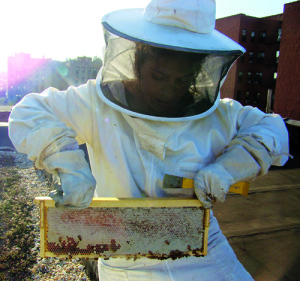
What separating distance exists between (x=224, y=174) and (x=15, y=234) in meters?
3.20

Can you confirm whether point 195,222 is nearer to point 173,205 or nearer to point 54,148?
point 173,205

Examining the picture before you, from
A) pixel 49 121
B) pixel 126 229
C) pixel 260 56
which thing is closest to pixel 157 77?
pixel 49 121

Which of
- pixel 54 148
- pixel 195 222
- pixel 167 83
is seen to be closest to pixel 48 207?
pixel 54 148

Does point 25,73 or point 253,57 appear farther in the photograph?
point 25,73

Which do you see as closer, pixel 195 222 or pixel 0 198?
pixel 195 222

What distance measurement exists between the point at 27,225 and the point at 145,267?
2976 mm

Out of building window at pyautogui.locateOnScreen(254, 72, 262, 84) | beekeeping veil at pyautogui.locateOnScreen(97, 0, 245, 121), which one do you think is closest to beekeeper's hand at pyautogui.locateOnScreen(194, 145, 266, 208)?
beekeeping veil at pyautogui.locateOnScreen(97, 0, 245, 121)

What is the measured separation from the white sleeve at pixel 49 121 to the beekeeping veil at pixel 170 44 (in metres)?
0.15

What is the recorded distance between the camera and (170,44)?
121 centimetres

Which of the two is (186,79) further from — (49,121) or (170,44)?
(49,121)

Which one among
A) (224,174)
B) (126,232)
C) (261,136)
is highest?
(261,136)

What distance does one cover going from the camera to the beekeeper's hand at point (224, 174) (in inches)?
51.6

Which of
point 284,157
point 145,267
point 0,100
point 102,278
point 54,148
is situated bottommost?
point 0,100

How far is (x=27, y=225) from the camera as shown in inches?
151
